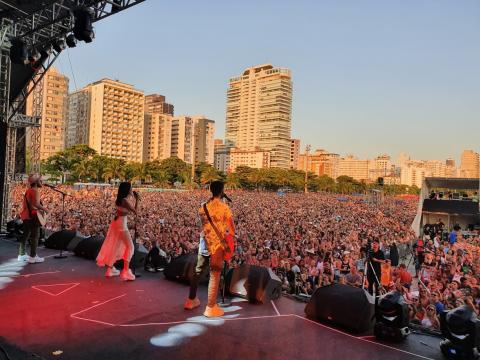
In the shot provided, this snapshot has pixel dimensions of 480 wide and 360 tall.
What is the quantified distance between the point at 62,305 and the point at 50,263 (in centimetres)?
230

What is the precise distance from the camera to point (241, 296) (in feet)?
15.8

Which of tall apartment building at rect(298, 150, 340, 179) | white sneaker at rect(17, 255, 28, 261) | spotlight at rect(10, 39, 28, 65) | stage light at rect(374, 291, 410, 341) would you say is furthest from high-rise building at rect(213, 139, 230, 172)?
stage light at rect(374, 291, 410, 341)

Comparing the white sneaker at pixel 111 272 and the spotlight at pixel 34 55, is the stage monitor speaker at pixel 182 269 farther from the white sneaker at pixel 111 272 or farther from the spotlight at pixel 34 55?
the spotlight at pixel 34 55

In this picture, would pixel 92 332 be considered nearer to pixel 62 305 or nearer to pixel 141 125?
pixel 62 305

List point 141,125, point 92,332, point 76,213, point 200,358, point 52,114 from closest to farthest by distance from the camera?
point 200,358
point 92,332
point 76,213
point 52,114
point 141,125

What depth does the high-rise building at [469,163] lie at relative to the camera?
139587mm

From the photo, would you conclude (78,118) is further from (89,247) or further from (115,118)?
(89,247)

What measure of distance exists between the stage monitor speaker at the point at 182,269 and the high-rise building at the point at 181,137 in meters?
129

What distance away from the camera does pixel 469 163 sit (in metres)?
147

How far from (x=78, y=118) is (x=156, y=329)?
120818mm

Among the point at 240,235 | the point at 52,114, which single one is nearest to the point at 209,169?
the point at 52,114

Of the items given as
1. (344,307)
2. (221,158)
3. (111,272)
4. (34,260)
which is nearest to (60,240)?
(34,260)

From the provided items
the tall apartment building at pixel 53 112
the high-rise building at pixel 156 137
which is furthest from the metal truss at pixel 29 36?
the high-rise building at pixel 156 137

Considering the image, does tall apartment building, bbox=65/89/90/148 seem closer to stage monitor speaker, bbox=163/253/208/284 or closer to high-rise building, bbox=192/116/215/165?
high-rise building, bbox=192/116/215/165
